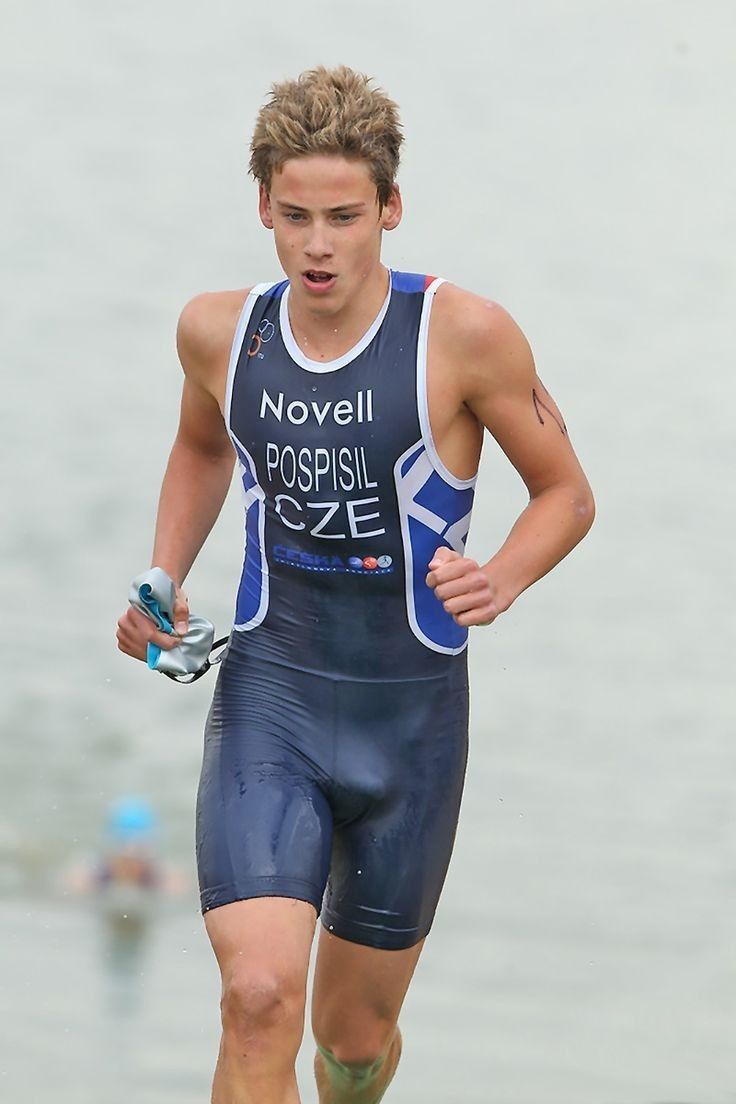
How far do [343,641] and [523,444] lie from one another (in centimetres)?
52

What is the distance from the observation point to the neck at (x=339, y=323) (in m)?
4.11

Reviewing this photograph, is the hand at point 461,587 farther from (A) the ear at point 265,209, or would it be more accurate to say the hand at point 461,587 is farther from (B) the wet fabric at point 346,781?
(A) the ear at point 265,209

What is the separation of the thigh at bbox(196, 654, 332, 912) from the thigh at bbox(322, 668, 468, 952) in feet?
0.41

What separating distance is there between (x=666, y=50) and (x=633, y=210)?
1.69 m

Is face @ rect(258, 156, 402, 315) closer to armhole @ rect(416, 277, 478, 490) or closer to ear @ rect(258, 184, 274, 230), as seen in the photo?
ear @ rect(258, 184, 274, 230)

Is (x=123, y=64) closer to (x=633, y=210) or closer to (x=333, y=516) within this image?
(x=633, y=210)

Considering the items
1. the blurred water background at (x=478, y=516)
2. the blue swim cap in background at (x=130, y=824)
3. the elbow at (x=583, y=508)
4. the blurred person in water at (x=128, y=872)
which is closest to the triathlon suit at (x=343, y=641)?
the elbow at (x=583, y=508)

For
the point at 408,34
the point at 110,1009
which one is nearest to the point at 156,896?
the point at 110,1009

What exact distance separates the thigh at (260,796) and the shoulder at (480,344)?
695 millimetres

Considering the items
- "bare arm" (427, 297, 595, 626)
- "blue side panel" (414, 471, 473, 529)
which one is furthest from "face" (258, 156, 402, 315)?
"blue side panel" (414, 471, 473, 529)

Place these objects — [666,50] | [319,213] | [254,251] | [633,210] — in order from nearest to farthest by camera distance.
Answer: [319,213] < [254,251] < [633,210] < [666,50]

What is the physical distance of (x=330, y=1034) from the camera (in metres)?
4.44

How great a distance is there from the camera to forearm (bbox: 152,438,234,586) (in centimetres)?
443

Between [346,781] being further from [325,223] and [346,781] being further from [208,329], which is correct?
[325,223]
